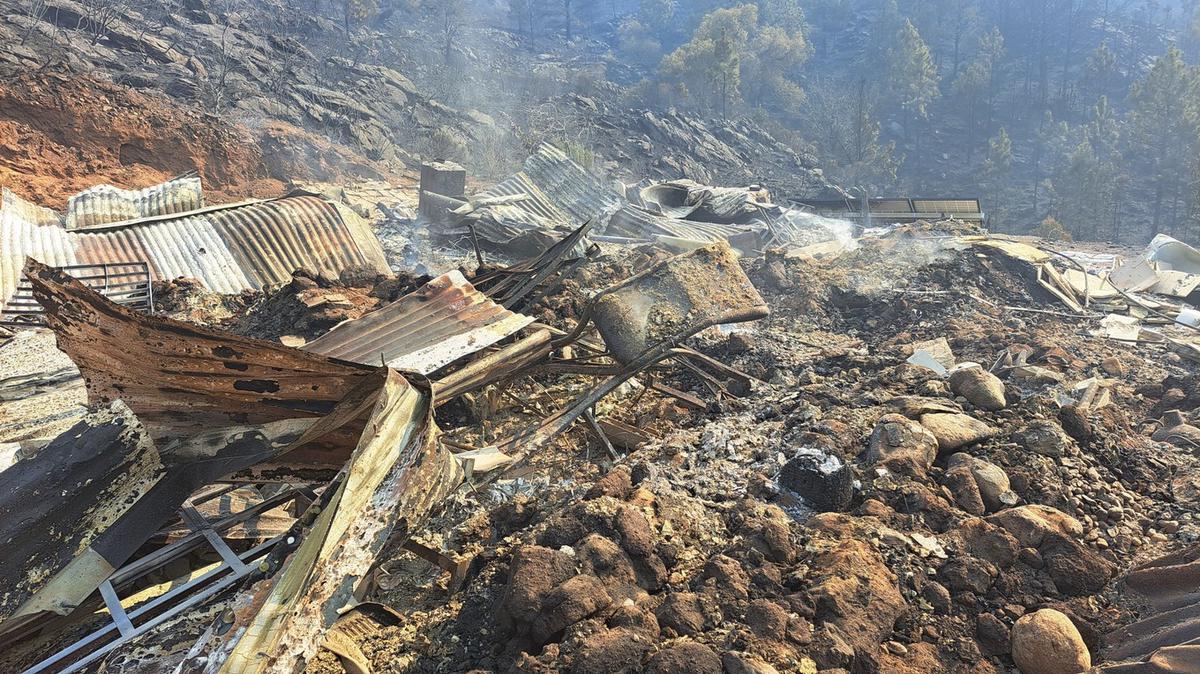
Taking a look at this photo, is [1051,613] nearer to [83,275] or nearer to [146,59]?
[83,275]

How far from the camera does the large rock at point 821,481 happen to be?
10.8 ft

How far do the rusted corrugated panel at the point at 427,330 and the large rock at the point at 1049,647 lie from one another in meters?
2.93

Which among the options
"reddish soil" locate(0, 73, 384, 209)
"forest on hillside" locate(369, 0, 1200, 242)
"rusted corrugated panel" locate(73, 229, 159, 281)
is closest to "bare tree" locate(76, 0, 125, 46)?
"reddish soil" locate(0, 73, 384, 209)

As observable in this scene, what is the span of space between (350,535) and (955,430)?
335 cm

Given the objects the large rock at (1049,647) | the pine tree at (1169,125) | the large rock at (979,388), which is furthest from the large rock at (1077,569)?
the pine tree at (1169,125)

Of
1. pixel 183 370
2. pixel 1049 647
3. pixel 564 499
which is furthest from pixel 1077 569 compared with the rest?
pixel 183 370

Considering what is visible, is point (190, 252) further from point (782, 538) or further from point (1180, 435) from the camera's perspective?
point (1180, 435)

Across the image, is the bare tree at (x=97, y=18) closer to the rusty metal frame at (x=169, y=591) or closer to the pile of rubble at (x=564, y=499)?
the pile of rubble at (x=564, y=499)

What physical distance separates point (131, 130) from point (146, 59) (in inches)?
340

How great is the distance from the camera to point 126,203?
29.2 ft

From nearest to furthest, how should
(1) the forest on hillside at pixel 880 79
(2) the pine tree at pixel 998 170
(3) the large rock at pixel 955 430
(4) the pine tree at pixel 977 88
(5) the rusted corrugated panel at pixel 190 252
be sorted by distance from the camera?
(3) the large rock at pixel 955 430
(5) the rusted corrugated panel at pixel 190 252
(1) the forest on hillside at pixel 880 79
(2) the pine tree at pixel 998 170
(4) the pine tree at pixel 977 88

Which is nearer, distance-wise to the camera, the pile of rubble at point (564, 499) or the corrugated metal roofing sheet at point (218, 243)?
the pile of rubble at point (564, 499)

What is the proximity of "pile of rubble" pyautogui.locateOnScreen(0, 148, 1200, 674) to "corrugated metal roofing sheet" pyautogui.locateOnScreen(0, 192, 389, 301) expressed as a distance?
5.54 feet

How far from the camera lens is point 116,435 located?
2518 mm
